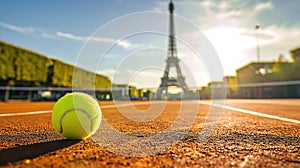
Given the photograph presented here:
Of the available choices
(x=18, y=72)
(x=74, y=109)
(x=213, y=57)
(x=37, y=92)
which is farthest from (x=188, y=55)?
(x=37, y=92)

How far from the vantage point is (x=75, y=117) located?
2.37m

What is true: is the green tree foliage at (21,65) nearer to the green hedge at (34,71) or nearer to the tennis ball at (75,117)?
the green hedge at (34,71)

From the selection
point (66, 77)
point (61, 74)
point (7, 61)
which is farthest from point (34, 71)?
point (66, 77)

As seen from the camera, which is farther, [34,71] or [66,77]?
[66,77]

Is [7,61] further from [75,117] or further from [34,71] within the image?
[75,117]

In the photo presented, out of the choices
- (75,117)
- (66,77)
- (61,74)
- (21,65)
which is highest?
(21,65)

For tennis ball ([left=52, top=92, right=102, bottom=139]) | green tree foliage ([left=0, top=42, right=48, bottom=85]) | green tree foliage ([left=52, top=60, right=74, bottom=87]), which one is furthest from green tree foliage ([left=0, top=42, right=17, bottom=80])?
tennis ball ([left=52, top=92, right=102, bottom=139])

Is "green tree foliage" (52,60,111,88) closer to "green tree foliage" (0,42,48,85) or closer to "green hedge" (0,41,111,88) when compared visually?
"green hedge" (0,41,111,88)

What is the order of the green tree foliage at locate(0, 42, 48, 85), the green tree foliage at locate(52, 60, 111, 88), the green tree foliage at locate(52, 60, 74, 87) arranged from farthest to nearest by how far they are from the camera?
1. the green tree foliage at locate(52, 60, 74, 87)
2. the green tree foliage at locate(52, 60, 111, 88)
3. the green tree foliage at locate(0, 42, 48, 85)

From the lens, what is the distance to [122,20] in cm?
442

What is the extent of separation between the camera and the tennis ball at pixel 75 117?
2377mm

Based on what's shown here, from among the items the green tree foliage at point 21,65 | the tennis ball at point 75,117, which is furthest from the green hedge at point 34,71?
the tennis ball at point 75,117

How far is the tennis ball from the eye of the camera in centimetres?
238

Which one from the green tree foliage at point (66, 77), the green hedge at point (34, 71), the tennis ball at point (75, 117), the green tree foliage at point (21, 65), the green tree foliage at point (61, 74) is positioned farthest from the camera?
the green tree foliage at point (61, 74)
